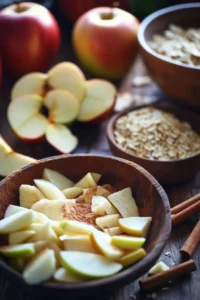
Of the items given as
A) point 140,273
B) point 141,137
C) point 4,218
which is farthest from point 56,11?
point 140,273

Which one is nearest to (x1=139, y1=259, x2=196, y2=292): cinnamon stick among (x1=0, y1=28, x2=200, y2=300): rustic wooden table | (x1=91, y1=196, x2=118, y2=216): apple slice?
(x1=0, y1=28, x2=200, y2=300): rustic wooden table

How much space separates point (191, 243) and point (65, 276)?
235 millimetres

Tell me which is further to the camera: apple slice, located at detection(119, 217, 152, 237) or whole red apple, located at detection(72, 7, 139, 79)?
whole red apple, located at detection(72, 7, 139, 79)

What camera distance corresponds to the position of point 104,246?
0.72m

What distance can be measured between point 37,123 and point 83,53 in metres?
0.28

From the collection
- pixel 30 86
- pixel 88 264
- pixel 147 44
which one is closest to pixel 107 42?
pixel 147 44

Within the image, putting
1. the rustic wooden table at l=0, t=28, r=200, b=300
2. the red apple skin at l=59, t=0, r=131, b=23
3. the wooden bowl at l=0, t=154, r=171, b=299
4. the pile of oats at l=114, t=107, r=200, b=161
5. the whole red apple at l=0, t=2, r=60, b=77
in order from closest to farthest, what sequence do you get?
the wooden bowl at l=0, t=154, r=171, b=299 < the rustic wooden table at l=0, t=28, r=200, b=300 < the pile of oats at l=114, t=107, r=200, b=161 < the whole red apple at l=0, t=2, r=60, b=77 < the red apple skin at l=59, t=0, r=131, b=23

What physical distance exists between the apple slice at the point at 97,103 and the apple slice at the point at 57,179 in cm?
29

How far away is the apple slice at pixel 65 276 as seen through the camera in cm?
68

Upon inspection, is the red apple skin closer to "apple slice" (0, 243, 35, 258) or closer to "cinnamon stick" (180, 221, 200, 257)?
"cinnamon stick" (180, 221, 200, 257)

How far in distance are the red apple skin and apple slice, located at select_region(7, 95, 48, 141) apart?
0.45m

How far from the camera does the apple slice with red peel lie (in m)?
1.09

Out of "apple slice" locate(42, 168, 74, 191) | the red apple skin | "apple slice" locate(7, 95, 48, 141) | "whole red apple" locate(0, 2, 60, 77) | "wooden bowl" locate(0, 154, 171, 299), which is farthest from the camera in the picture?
the red apple skin

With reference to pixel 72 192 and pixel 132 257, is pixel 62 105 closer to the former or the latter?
pixel 72 192
